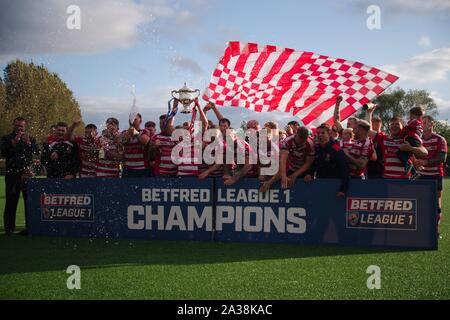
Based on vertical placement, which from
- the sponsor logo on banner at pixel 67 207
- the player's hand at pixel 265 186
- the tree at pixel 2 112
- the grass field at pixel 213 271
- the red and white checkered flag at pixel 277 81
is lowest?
the grass field at pixel 213 271

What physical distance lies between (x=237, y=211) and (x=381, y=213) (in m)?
2.33

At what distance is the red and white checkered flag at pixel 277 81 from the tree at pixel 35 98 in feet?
111

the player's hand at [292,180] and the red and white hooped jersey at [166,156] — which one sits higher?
the red and white hooped jersey at [166,156]

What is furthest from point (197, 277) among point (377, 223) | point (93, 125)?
point (93, 125)

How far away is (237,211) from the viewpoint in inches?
310

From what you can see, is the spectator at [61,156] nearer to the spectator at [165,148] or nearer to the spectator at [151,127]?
the spectator at [151,127]

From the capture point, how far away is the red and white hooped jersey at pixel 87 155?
9039 millimetres

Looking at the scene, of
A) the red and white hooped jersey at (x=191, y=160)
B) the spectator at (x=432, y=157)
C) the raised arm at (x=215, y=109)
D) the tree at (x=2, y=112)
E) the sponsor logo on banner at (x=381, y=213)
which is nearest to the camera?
the sponsor logo on banner at (x=381, y=213)

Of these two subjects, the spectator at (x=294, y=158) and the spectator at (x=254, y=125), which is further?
the spectator at (x=254, y=125)

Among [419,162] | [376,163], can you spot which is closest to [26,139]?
[376,163]

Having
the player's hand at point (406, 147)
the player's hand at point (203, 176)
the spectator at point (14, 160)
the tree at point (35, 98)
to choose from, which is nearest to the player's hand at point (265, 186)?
the player's hand at point (203, 176)

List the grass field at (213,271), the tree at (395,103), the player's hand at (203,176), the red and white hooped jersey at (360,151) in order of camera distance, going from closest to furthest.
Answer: the grass field at (213,271) → the red and white hooped jersey at (360,151) → the player's hand at (203,176) → the tree at (395,103)

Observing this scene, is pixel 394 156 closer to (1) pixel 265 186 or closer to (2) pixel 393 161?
(2) pixel 393 161

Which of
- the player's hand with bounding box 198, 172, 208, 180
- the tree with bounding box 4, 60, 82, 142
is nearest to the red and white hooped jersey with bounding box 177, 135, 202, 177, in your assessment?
the player's hand with bounding box 198, 172, 208, 180
